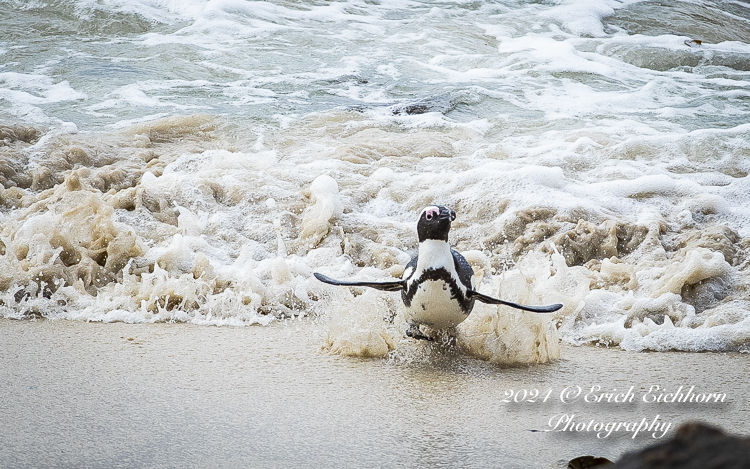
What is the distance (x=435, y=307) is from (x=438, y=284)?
11 centimetres

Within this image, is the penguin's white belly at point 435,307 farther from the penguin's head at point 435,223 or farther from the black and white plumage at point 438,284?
the penguin's head at point 435,223

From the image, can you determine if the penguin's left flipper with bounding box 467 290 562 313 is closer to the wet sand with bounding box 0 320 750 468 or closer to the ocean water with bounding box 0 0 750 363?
the ocean water with bounding box 0 0 750 363

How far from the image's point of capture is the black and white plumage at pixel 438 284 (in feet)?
9.34

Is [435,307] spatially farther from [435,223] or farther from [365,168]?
[365,168]

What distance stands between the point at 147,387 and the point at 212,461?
70cm

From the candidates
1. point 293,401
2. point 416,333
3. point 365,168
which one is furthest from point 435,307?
point 365,168

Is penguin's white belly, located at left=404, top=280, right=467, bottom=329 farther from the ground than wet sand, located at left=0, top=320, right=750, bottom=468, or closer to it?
farther from the ground

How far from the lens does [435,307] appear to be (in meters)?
2.89

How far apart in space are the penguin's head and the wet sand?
21.8 inches

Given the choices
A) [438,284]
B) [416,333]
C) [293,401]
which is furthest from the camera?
[416,333]

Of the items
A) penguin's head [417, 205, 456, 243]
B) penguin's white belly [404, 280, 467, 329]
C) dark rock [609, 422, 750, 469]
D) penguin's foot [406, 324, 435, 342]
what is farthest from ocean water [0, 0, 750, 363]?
dark rock [609, 422, 750, 469]

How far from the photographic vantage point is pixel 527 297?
3.09 meters

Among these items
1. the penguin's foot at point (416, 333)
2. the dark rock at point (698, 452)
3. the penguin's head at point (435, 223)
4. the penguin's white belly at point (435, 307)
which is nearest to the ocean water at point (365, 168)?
the penguin's foot at point (416, 333)

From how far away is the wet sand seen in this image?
2.06 meters
